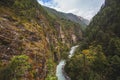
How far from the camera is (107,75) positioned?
125750 mm

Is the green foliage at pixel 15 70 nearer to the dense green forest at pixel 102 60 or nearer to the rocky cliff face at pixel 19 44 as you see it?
the rocky cliff face at pixel 19 44

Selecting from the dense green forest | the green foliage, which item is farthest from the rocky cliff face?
the dense green forest

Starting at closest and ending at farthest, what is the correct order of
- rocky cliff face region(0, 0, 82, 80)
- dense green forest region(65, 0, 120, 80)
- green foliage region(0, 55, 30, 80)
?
green foliage region(0, 55, 30, 80)
rocky cliff face region(0, 0, 82, 80)
dense green forest region(65, 0, 120, 80)

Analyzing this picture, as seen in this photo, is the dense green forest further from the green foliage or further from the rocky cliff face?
the green foliage

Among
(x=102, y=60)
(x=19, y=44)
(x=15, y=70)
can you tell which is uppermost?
(x=19, y=44)

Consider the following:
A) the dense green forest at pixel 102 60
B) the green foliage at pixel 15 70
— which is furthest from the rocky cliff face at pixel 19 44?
the dense green forest at pixel 102 60

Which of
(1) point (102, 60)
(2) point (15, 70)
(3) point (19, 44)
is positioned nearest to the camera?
(2) point (15, 70)

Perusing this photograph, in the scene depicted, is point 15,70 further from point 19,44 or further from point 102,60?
point 102,60

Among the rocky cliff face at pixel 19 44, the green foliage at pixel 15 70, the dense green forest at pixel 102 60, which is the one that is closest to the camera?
the green foliage at pixel 15 70

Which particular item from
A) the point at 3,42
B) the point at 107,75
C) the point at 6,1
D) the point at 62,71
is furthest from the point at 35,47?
the point at 62,71

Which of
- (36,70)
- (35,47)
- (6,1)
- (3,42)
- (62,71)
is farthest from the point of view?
(62,71)

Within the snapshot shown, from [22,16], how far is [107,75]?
5341cm

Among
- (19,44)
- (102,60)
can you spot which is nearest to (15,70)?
(19,44)

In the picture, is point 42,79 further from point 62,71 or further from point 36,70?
point 62,71
